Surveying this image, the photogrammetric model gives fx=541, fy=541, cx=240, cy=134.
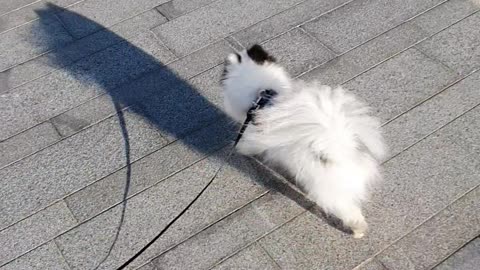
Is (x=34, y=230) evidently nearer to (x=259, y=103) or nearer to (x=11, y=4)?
(x=259, y=103)

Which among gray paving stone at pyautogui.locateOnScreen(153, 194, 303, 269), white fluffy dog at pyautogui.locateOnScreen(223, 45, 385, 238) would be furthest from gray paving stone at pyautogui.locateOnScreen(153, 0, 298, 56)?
gray paving stone at pyautogui.locateOnScreen(153, 194, 303, 269)

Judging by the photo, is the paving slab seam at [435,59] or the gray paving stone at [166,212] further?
the paving slab seam at [435,59]

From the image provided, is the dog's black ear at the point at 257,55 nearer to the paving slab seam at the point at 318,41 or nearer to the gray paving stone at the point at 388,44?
the gray paving stone at the point at 388,44

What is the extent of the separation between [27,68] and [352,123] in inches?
109

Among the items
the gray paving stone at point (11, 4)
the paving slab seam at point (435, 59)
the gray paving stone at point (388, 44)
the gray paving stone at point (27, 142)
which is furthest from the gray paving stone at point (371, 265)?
the gray paving stone at point (11, 4)

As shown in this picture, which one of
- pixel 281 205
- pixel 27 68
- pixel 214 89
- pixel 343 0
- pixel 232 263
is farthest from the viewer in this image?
pixel 343 0

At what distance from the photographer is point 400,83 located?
12.7 feet

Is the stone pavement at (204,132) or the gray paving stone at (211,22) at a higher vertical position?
the gray paving stone at (211,22)

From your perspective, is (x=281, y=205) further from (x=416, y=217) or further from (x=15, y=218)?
(x=15, y=218)

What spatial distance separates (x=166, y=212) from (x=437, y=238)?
1566 mm

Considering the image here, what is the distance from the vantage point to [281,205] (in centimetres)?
324

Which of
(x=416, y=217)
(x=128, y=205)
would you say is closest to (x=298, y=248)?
(x=416, y=217)

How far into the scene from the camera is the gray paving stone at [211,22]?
438 centimetres

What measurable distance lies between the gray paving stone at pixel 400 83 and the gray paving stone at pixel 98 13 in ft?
6.61
